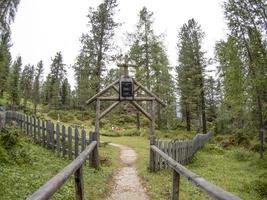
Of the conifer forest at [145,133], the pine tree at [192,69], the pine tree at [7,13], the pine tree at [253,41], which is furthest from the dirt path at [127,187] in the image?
the pine tree at [192,69]

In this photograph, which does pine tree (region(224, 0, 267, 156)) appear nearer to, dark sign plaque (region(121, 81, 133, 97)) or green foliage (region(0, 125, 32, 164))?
dark sign plaque (region(121, 81, 133, 97))

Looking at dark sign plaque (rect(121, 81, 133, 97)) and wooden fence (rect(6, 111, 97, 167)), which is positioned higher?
dark sign plaque (rect(121, 81, 133, 97))

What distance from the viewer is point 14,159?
9.77 meters

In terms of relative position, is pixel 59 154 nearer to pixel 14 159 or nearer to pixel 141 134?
pixel 14 159

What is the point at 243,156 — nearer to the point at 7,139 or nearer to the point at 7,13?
the point at 7,139

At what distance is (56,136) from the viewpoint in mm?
14125

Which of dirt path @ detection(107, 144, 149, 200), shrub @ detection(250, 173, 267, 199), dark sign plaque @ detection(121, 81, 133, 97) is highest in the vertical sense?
dark sign plaque @ detection(121, 81, 133, 97)

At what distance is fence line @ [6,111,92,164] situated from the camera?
1288cm

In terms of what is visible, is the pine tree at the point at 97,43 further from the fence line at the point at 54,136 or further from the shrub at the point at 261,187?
the shrub at the point at 261,187

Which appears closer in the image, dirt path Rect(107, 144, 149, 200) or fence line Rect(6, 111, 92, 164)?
dirt path Rect(107, 144, 149, 200)

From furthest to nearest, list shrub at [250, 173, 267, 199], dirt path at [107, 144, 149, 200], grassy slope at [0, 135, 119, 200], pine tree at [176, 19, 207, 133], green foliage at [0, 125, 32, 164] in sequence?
pine tree at [176, 19, 207, 133] → shrub at [250, 173, 267, 199] → green foliage at [0, 125, 32, 164] → dirt path at [107, 144, 149, 200] → grassy slope at [0, 135, 119, 200]

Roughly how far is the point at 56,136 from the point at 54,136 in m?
0.47

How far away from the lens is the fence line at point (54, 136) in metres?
12.9

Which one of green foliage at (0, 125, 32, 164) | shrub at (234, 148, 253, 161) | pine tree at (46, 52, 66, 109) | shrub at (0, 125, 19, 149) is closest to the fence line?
green foliage at (0, 125, 32, 164)
